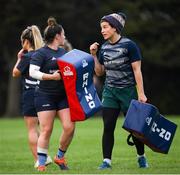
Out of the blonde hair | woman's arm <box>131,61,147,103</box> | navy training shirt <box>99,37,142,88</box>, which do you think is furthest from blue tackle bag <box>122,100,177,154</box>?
the blonde hair

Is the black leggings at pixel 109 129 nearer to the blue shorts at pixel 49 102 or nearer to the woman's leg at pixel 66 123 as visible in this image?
the woman's leg at pixel 66 123

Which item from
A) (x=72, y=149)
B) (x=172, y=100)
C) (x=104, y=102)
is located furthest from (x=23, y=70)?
(x=172, y=100)

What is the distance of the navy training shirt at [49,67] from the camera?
1209cm

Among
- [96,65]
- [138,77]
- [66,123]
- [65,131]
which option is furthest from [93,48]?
[65,131]

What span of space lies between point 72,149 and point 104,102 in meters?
4.87

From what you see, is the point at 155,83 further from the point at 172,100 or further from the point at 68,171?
the point at 68,171

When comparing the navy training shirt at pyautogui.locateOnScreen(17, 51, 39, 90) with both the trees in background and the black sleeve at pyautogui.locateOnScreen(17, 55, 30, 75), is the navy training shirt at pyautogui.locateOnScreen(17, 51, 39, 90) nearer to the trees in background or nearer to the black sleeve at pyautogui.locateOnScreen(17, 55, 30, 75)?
the black sleeve at pyautogui.locateOnScreen(17, 55, 30, 75)

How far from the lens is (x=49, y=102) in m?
12.1

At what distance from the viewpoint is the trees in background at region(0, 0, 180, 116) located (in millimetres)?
42500

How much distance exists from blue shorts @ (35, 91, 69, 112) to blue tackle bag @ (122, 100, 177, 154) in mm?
910

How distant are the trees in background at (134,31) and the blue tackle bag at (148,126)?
97.9ft

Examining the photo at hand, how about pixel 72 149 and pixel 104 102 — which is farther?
pixel 72 149

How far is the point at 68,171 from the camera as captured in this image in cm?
1201

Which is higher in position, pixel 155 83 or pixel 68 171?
pixel 68 171
